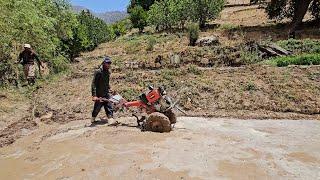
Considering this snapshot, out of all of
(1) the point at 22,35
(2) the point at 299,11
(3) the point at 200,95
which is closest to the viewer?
(3) the point at 200,95

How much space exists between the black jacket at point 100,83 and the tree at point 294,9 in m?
18.5

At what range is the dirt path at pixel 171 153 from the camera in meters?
7.63

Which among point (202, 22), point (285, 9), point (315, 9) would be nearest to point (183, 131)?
point (315, 9)

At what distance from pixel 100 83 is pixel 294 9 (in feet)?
71.6

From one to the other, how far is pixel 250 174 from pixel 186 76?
8.19m

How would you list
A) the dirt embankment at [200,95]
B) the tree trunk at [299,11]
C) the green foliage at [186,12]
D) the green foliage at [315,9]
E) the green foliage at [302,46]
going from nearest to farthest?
the dirt embankment at [200,95], the green foliage at [302,46], the tree trunk at [299,11], the green foliage at [315,9], the green foliage at [186,12]

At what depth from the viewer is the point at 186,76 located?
1549 centimetres

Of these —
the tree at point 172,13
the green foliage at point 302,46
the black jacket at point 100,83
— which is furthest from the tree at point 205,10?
the black jacket at point 100,83

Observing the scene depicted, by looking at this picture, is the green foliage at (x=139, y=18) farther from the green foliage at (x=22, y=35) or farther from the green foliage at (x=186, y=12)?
the green foliage at (x=22, y=35)

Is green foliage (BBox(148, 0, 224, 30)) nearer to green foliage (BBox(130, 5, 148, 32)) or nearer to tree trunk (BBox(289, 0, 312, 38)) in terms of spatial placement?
green foliage (BBox(130, 5, 148, 32))

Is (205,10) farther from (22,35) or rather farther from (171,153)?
(171,153)

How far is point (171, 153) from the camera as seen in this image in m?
8.41

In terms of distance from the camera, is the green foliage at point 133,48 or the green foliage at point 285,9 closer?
the green foliage at point 133,48

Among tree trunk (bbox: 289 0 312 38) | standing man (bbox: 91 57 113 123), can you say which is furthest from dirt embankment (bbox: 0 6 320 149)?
tree trunk (bbox: 289 0 312 38)
